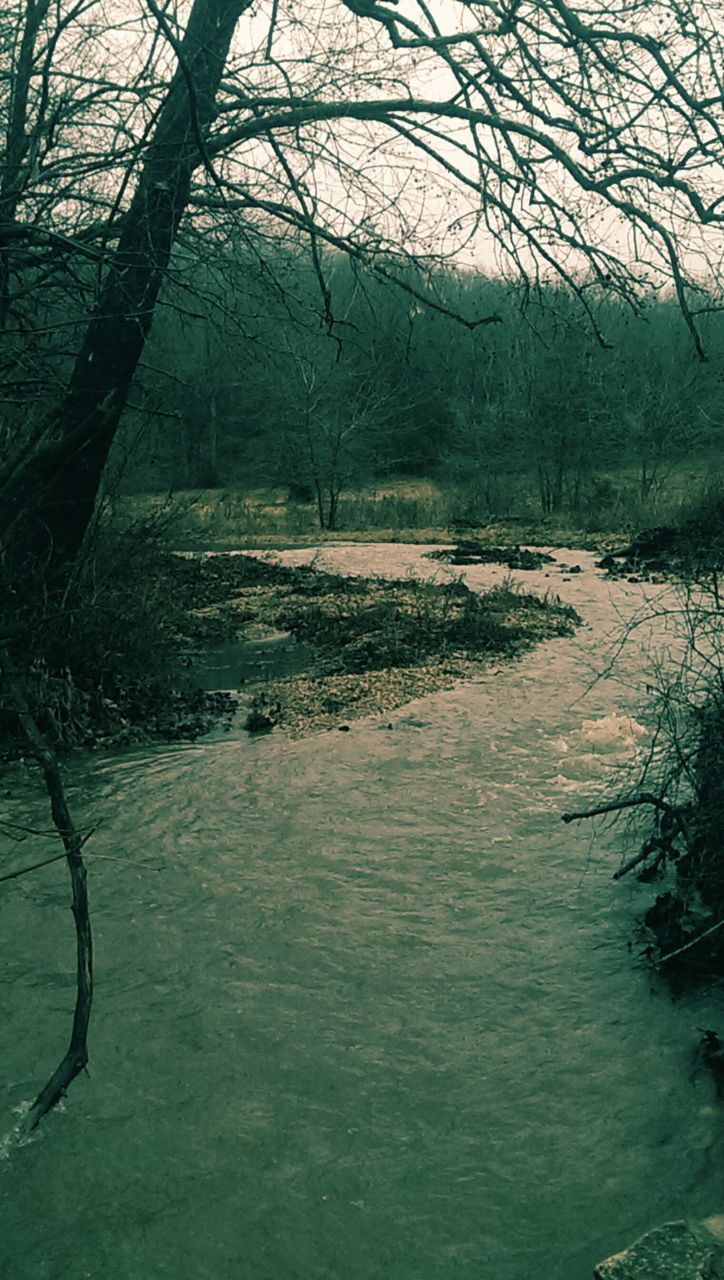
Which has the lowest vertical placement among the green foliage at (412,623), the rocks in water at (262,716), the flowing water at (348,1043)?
the flowing water at (348,1043)

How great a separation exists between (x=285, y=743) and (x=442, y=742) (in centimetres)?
129

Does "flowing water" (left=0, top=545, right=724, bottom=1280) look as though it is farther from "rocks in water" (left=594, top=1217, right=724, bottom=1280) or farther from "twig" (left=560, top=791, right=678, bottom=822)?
"twig" (left=560, top=791, right=678, bottom=822)

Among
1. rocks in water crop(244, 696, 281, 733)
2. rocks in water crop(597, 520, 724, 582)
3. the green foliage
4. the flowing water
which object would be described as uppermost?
rocks in water crop(597, 520, 724, 582)

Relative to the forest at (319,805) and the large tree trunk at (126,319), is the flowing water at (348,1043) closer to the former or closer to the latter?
the forest at (319,805)

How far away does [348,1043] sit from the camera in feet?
14.9

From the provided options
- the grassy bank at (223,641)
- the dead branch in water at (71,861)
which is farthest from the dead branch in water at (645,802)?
the grassy bank at (223,641)

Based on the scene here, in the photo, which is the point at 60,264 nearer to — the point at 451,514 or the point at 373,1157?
the point at 373,1157

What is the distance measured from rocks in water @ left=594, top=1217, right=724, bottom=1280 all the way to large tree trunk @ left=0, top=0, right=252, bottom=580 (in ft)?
17.0

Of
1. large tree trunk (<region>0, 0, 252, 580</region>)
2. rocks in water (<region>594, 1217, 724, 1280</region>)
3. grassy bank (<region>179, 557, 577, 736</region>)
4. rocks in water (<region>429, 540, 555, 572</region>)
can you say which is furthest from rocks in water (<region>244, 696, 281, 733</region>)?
rocks in water (<region>429, 540, 555, 572</region>)

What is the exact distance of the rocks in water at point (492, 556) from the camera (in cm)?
1806

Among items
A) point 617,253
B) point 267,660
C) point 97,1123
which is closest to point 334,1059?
point 97,1123

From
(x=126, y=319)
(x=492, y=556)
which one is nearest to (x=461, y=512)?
(x=492, y=556)

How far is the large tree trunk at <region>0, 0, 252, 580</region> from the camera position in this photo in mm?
6965

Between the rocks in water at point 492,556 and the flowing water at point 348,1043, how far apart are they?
1061 centimetres
